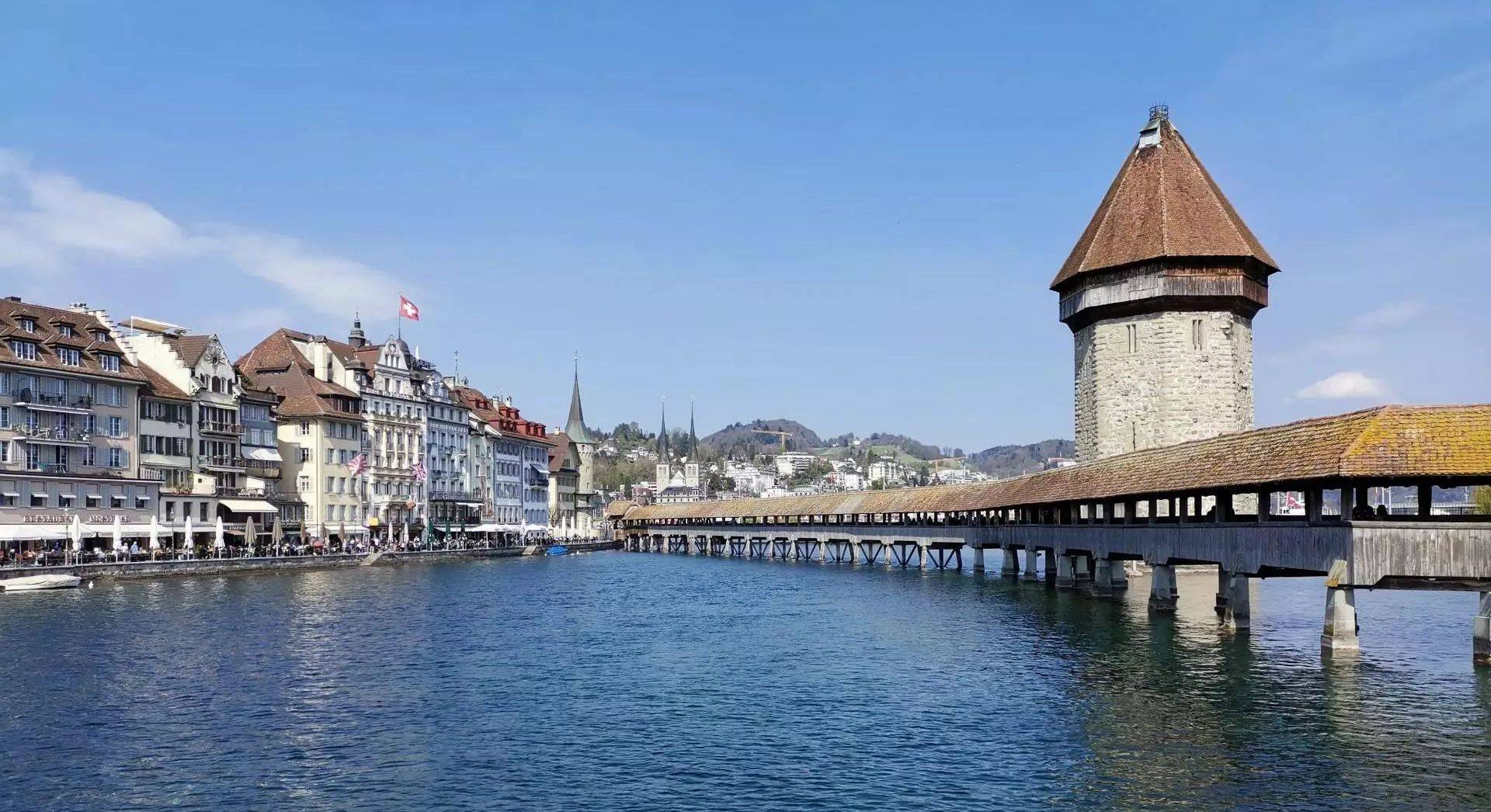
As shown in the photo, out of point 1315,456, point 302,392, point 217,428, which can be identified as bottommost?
point 1315,456

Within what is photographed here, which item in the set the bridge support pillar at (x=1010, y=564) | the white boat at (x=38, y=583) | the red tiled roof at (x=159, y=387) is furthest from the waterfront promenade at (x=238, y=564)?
the bridge support pillar at (x=1010, y=564)

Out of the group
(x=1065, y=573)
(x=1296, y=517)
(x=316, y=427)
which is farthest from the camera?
(x=316, y=427)

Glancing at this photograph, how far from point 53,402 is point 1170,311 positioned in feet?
203

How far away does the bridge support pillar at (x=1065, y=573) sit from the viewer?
5844 cm

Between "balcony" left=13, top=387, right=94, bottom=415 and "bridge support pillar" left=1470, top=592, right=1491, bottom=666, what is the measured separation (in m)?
67.1

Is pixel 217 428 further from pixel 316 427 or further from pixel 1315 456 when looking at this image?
pixel 1315 456

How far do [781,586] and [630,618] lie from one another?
2203 centimetres

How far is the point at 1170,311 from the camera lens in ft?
228

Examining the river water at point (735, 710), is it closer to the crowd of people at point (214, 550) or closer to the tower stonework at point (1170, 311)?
the crowd of people at point (214, 550)

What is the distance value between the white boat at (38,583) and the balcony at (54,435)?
10596 mm

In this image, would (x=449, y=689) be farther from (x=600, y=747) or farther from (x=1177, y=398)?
(x=1177, y=398)

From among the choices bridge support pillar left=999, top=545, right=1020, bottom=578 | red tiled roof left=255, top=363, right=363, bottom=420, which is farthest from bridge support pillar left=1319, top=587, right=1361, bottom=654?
red tiled roof left=255, top=363, right=363, bottom=420

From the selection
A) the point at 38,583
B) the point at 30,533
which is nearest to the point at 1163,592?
the point at 38,583

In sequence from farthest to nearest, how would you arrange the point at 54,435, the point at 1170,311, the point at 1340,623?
the point at 1170,311
the point at 54,435
the point at 1340,623
